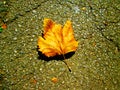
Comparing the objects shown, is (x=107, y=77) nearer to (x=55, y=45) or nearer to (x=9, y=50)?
(x=55, y=45)

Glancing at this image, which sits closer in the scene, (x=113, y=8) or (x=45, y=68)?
(x=45, y=68)

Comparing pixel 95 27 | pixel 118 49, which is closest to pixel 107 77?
pixel 118 49

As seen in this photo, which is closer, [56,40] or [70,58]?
[56,40]

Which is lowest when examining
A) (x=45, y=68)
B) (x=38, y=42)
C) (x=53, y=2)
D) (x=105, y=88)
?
(x=105, y=88)
